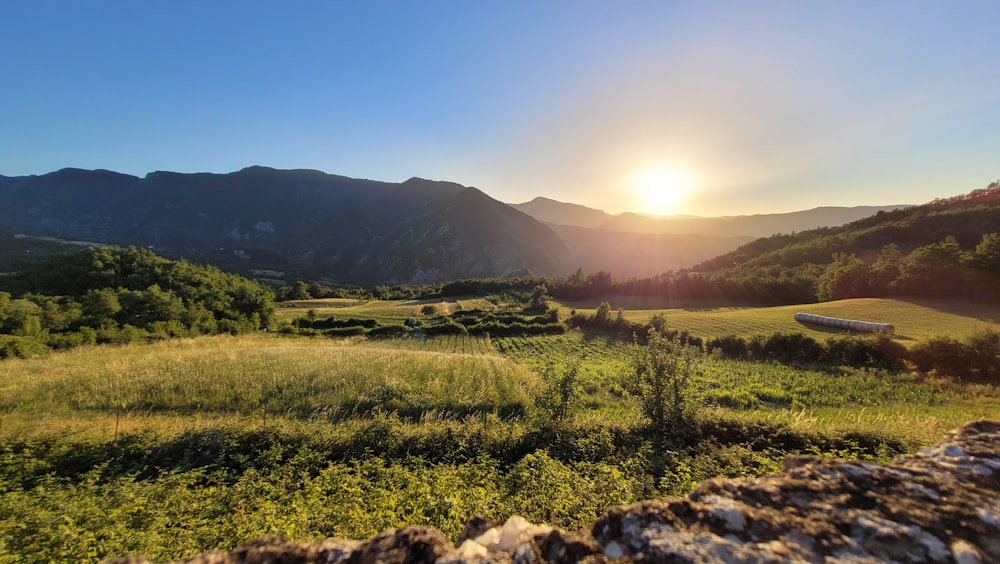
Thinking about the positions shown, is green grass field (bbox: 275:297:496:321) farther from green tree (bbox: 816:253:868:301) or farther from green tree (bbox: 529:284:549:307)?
green tree (bbox: 816:253:868:301)

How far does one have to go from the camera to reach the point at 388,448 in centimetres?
927

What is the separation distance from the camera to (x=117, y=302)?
35844mm

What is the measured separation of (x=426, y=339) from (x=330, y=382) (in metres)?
29.9

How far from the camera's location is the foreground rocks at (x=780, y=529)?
2072 mm

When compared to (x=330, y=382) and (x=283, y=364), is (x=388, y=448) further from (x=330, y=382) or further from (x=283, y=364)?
(x=283, y=364)

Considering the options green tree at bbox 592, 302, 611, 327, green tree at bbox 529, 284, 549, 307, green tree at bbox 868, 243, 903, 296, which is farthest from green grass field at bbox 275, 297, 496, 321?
green tree at bbox 868, 243, 903, 296

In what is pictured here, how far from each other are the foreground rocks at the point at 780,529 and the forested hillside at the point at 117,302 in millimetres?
34299

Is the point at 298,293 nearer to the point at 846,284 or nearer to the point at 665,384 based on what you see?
the point at 665,384

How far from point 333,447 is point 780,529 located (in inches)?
382

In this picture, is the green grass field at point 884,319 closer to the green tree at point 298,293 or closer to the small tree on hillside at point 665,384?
the small tree on hillside at point 665,384

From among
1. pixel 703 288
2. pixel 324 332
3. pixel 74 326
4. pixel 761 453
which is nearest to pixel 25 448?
pixel 761 453

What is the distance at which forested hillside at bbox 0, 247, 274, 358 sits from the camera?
86.4 feet

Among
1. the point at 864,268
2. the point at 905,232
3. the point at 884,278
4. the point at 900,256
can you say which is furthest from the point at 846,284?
the point at 905,232

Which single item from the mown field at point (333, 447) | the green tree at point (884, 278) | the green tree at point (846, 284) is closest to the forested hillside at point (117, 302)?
the mown field at point (333, 447)
